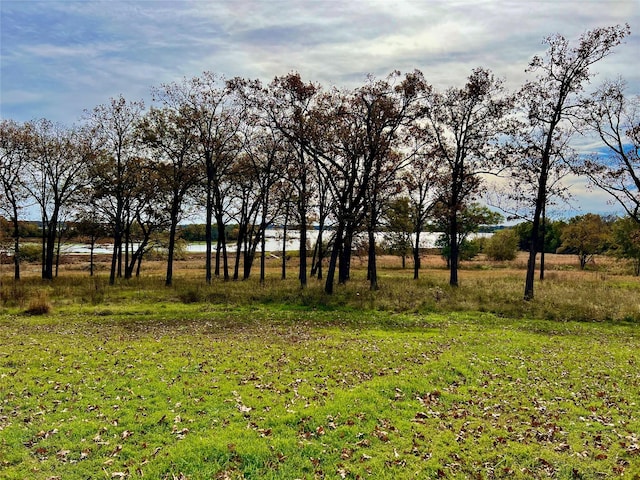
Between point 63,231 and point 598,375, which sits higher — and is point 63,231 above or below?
above

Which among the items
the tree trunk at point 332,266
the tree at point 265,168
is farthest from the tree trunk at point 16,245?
the tree trunk at point 332,266

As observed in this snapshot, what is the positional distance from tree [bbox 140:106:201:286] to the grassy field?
15.9 meters

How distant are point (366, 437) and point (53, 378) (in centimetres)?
737

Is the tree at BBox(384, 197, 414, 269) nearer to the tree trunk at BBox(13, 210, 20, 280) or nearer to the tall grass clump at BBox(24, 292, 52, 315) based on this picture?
the tall grass clump at BBox(24, 292, 52, 315)

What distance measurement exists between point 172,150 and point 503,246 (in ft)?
196

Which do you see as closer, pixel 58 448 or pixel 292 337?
pixel 58 448

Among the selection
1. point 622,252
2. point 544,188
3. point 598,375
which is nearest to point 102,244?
point 544,188

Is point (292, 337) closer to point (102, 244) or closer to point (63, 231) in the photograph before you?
point (63, 231)

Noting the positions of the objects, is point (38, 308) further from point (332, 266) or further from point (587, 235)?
point (587, 235)

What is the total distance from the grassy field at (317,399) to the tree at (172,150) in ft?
52.1

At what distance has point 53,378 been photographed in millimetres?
9180

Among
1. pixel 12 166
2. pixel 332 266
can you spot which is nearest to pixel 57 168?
pixel 12 166

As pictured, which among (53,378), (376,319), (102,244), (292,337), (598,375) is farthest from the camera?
Result: (102,244)

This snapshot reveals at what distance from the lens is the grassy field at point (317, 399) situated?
5.89 meters
